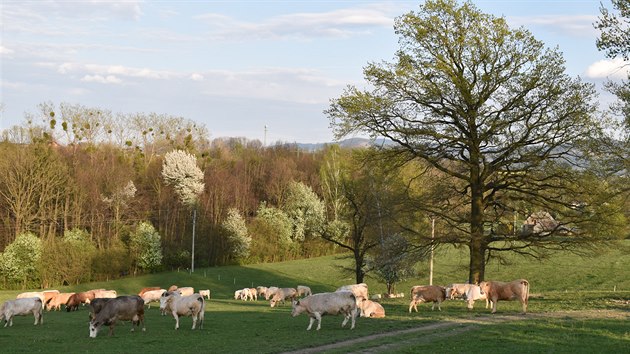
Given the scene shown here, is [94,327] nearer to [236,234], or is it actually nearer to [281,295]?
[281,295]

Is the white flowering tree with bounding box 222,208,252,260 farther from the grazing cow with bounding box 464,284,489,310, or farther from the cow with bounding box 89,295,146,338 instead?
the cow with bounding box 89,295,146,338

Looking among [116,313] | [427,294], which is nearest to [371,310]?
[427,294]

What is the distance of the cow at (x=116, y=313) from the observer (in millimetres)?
25547

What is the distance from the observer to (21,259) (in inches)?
2660

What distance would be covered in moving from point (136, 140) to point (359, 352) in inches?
3360

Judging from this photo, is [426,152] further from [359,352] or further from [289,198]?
[289,198]

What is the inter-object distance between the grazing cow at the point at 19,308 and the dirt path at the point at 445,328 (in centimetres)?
1587

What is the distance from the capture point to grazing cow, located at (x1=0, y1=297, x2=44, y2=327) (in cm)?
3047

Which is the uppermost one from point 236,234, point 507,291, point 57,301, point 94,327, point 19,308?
point 236,234

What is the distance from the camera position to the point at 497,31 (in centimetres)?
3312

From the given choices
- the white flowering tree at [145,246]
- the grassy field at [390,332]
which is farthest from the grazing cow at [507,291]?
the white flowering tree at [145,246]

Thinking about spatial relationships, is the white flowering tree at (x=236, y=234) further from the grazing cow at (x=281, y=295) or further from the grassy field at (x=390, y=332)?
the grassy field at (x=390, y=332)

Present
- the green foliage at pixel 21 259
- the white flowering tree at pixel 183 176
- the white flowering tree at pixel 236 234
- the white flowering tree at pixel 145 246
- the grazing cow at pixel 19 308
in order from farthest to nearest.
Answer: the white flowering tree at pixel 183 176, the white flowering tree at pixel 236 234, the white flowering tree at pixel 145 246, the green foliage at pixel 21 259, the grazing cow at pixel 19 308

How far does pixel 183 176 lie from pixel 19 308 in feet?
186
